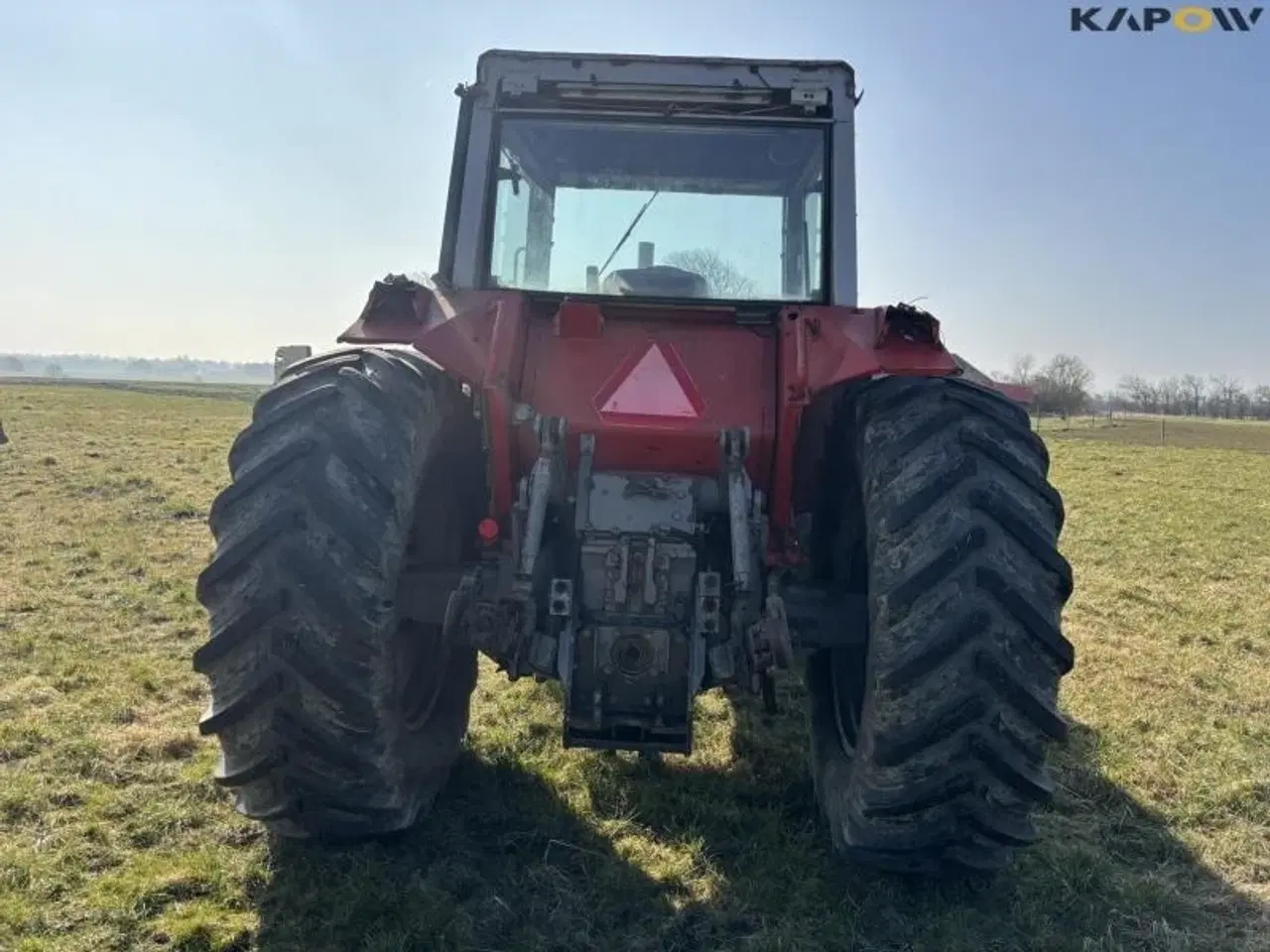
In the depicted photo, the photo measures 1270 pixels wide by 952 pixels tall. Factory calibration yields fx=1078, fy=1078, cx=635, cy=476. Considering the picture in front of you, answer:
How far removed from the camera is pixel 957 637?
305cm

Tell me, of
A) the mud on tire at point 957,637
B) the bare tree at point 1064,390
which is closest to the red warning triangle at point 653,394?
the mud on tire at point 957,637

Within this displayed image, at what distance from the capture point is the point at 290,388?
3359 millimetres

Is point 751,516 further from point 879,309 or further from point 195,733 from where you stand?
point 195,733

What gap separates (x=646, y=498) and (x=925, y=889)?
1.59 meters

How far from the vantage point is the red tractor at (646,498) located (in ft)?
10.2

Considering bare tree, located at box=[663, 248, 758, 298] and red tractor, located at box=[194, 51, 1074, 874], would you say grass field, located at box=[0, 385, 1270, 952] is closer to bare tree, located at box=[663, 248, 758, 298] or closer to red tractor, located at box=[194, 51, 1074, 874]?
red tractor, located at box=[194, 51, 1074, 874]

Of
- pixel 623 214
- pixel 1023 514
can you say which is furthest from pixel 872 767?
pixel 623 214

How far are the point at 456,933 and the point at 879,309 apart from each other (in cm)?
241

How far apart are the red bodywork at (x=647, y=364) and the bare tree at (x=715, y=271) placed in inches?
16.6

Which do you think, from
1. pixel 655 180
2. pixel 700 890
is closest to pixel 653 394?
pixel 655 180

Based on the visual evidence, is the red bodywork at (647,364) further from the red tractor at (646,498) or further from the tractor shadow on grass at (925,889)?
the tractor shadow on grass at (925,889)

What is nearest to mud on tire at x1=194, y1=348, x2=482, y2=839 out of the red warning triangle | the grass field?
the grass field

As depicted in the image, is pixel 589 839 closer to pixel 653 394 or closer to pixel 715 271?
pixel 653 394

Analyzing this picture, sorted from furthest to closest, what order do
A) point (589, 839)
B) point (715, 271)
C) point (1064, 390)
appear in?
point (1064, 390) → point (715, 271) → point (589, 839)
